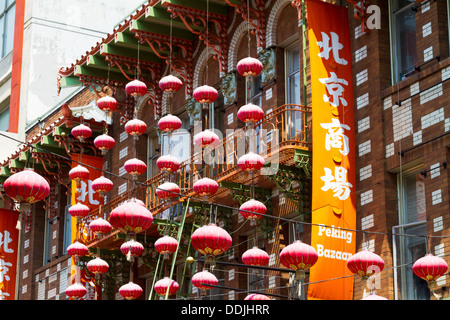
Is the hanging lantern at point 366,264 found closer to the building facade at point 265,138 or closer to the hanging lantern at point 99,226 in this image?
the building facade at point 265,138

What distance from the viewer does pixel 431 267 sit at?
17.4 metres

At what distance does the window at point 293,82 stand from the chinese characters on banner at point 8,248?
1521cm

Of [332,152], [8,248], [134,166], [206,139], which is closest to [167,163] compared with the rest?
[134,166]

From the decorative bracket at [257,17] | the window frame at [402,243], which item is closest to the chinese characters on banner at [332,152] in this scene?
the window frame at [402,243]

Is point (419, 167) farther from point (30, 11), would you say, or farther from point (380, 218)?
point (30, 11)

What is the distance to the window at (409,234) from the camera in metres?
19.9

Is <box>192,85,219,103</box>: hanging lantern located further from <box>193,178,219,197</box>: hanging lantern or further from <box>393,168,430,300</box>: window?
<box>393,168,430,300</box>: window

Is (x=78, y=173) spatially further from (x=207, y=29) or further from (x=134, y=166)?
(x=207, y=29)

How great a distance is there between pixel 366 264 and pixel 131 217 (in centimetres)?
545

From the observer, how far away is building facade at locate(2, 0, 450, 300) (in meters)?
20.2

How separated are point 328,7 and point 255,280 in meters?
6.76

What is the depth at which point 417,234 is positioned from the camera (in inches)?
790

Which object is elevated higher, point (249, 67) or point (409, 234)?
point (249, 67)

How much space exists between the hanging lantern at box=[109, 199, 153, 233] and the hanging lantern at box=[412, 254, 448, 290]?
6.38 meters
